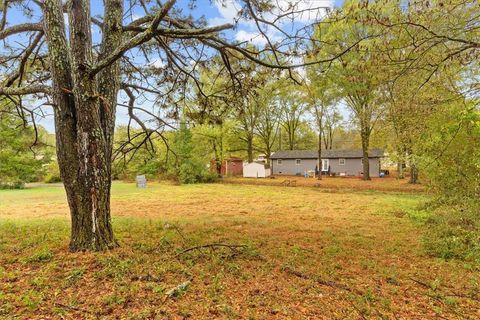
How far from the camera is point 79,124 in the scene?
384 centimetres

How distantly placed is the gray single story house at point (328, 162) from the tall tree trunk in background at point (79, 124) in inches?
1081

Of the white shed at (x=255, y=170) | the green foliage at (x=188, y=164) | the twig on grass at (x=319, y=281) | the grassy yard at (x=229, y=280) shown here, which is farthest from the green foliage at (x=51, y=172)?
the twig on grass at (x=319, y=281)

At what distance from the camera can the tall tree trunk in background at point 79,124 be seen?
3.82m

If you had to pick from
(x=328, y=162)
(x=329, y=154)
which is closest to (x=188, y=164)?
(x=328, y=162)

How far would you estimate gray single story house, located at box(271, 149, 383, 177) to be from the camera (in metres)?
28.5

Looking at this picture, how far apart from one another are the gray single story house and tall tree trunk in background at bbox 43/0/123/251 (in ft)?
90.1

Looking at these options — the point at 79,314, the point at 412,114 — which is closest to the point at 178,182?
the point at 412,114

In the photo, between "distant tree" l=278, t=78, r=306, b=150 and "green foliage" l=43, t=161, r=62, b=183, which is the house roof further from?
"green foliage" l=43, t=161, r=62, b=183

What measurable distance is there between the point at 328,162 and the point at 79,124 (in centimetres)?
2892

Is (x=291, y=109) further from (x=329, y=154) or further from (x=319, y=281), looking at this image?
(x=319, y=281)

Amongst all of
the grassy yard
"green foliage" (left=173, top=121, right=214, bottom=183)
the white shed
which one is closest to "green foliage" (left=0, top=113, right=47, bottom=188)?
"green foliage" (left=173, top=121, right=214, bottom=183)

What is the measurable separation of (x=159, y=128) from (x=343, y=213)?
22.7 feet

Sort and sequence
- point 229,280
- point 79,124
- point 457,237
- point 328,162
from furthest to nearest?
point 328,162, point 457,237, point 79,124, point 229,280

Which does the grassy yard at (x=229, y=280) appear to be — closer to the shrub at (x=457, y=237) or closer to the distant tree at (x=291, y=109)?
the shrub at (x=457, y=237)
